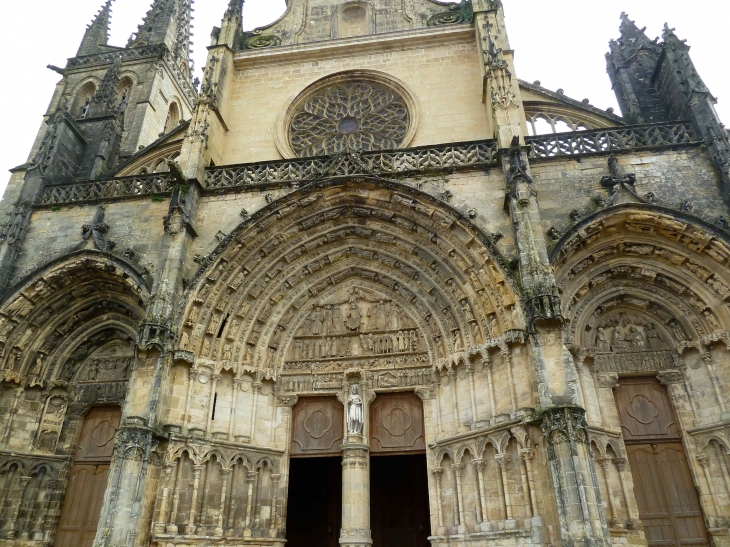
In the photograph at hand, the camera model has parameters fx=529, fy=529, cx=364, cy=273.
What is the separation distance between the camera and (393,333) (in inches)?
392

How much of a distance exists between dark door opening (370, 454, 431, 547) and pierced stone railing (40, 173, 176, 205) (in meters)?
7.11

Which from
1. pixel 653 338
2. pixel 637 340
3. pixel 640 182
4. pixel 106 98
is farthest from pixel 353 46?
pixel 653 338

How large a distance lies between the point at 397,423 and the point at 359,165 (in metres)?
4.79

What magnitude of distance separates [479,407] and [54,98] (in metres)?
18.9

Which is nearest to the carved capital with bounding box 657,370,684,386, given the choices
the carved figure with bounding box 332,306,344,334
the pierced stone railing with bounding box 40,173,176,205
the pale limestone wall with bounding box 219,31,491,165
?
the carved figure with bounding box 332,306,344,334

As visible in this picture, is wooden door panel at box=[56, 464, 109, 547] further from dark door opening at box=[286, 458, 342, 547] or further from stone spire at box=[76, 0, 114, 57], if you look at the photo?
stone spire at box=[76, 0, 114, 57]

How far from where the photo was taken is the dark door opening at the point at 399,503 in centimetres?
1048

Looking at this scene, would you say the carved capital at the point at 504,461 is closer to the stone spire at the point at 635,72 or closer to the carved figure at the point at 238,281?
the carved figure at the point at 238,281

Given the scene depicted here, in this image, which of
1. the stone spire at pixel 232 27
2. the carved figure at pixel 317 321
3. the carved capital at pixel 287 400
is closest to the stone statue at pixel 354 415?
the carved capital at pixel 287 400

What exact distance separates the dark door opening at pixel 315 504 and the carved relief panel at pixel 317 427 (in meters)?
1.46

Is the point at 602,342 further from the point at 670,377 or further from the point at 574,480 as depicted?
the point at 574,480

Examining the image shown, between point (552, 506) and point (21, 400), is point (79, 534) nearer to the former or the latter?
point (21, 400)

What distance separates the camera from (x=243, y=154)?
1217 cm

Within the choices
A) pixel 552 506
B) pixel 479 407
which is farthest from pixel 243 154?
pixel 552 506
